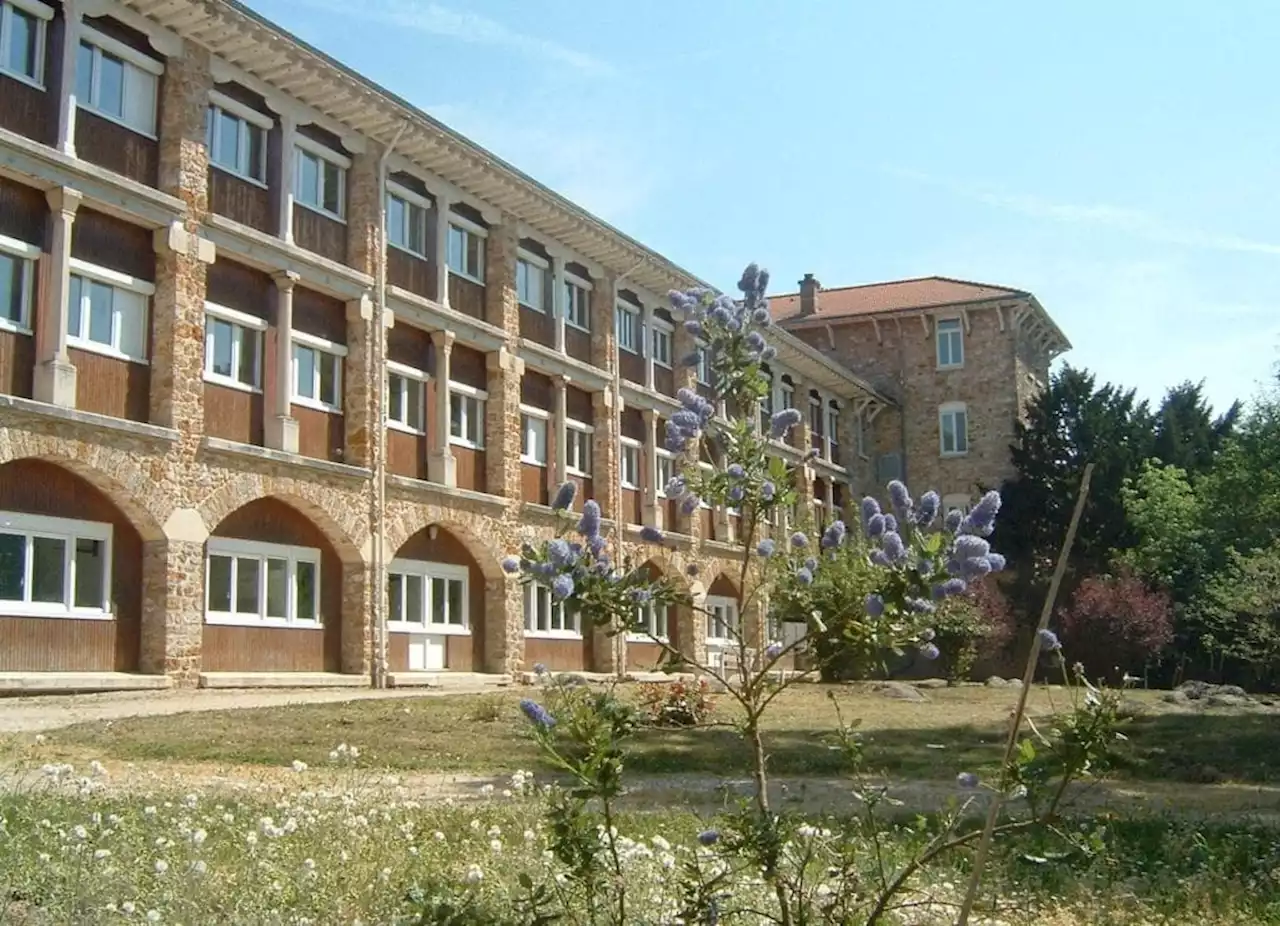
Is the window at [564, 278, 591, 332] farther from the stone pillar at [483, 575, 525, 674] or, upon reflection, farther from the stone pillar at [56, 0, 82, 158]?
the stone pillar at [56, 0, 82, 158]

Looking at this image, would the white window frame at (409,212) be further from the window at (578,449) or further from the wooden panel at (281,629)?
the window at (578,449)

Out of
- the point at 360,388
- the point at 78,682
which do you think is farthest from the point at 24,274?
the point at 360,388

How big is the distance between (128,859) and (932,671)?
125ft

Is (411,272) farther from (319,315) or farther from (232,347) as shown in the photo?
(232,347)

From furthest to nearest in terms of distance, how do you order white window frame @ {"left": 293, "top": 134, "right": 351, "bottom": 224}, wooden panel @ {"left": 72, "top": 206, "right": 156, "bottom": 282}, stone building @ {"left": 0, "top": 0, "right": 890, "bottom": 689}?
white window frame @ {"left": 293, "top": 134, "right": 351, "bottom": 224} < wooden panel @ {"left": 72, "top": 206, "right": 156, "bottom": 282} < stone building @ {"left": 0, "top": 0, "right": 890, "bottom": 689}

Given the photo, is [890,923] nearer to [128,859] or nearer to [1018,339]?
[128,859]

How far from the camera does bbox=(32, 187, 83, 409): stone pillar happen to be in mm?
18109

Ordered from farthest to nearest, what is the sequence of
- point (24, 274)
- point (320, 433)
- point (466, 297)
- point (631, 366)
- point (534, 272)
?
point (631, 366)
point (534, 272)
point (466, 297)
point (320, 433)
point (24, 274)

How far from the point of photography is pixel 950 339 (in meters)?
47.8

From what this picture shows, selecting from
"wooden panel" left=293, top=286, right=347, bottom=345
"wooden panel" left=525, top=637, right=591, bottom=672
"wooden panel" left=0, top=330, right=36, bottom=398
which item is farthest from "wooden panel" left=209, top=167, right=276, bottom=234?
"wooden panel" left=525, top=637, right=591, bottom=672

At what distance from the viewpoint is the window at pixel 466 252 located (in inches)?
1089

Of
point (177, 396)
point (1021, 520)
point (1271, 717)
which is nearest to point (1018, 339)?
point (1021, 520)

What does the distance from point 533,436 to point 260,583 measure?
8782 mm

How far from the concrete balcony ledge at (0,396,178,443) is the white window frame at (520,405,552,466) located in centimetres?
1033
